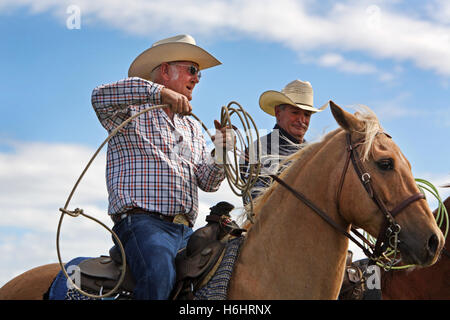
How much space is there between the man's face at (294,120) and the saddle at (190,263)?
2894mm

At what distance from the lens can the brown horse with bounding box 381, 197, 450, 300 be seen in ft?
21.6

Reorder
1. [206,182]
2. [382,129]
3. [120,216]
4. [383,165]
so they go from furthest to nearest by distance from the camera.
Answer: [206,182]
[120,216]
[382,129]
[383,165]

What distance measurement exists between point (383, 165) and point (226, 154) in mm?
1404

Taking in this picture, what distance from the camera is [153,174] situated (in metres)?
4.66

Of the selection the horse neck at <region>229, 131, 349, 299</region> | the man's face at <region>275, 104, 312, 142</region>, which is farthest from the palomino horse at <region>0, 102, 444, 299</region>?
the man's face at <region>275, 104, 312, 142</region>

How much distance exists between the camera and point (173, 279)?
4.27m

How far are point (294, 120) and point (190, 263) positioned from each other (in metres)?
3.64

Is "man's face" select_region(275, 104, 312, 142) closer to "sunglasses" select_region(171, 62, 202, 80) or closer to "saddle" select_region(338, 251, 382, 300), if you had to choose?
"saddle" select_region(338, 251, 382, 300)

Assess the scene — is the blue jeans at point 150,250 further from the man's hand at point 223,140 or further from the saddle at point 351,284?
the saddle at point 351,284

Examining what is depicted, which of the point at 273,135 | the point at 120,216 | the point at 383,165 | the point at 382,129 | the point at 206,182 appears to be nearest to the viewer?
the point at 383,165

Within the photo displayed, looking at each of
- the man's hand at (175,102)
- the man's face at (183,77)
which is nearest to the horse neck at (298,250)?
the man's hand at (175,102)

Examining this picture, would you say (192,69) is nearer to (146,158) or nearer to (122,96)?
(122,96)
